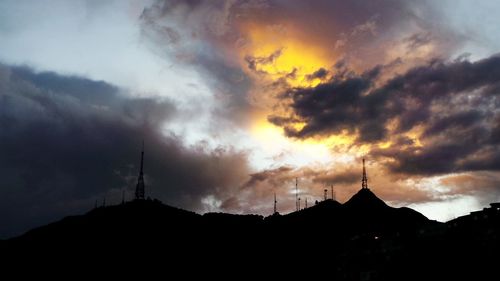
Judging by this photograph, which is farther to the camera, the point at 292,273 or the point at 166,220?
the point at 166,220

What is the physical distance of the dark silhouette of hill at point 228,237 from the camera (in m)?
136

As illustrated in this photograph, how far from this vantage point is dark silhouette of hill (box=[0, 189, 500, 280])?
448ft

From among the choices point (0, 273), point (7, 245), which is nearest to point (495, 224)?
point (0, 273)

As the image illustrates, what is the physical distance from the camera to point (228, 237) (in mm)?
167625

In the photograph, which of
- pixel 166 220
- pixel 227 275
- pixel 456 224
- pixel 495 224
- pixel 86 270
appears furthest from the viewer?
pixel 166 220

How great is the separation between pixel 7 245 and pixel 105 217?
44170 millimetres

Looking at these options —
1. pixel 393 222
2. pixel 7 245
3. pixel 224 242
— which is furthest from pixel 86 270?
pixel 393 222

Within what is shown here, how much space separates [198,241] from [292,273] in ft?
136

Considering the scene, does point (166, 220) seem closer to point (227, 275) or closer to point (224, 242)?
point (224, 242)

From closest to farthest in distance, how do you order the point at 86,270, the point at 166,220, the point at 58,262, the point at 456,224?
the point at 456,224 → the point at 86,270 → the point at 58,262 → the point at 166,220

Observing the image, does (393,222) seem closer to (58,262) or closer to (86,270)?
(86,270)

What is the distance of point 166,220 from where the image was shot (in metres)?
176

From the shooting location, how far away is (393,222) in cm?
14762

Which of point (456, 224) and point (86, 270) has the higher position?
point (456, 224)
